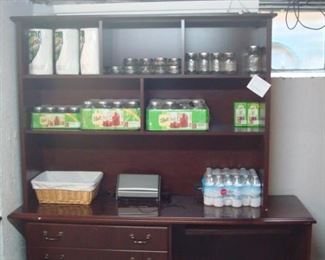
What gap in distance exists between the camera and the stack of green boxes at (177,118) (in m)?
2.13

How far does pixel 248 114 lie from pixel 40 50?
1.17 meters

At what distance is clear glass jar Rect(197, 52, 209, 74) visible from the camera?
212cm

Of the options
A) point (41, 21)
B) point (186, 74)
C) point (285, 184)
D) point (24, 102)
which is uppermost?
point (41, 21)

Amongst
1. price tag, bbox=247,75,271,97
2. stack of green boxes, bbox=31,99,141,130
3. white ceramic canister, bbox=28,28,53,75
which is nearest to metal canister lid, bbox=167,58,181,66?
stack of green boxes, bbox=31,99,141,130

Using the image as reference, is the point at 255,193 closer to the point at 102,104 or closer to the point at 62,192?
the point at 102,104

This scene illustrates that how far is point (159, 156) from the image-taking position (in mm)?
2428

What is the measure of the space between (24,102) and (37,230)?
2.23 feet

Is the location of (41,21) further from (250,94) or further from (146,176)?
(250,94)

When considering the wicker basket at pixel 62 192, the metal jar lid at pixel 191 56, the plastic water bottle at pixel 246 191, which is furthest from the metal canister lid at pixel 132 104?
the plastic water bottle at pixel 246 191

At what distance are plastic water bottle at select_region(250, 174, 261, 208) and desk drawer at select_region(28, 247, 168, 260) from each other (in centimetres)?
55

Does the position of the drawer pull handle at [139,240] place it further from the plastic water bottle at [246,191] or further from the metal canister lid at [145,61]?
the metal canister lid at [145,61]

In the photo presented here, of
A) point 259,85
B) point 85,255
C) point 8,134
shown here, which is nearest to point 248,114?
point 259,85

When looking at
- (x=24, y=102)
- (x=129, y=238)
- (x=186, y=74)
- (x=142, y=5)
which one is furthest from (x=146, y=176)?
(x=142, y=5)

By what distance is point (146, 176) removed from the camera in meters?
2.33
